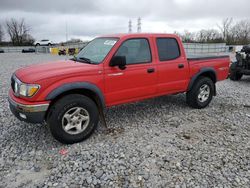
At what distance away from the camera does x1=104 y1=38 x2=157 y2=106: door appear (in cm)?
384

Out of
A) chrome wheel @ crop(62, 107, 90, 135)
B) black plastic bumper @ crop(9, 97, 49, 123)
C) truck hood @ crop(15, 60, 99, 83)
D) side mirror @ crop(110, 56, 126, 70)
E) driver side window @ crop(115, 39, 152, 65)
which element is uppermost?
driver side window @ crop(115, 39, 152, 65)

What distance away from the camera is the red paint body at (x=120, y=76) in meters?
3.30

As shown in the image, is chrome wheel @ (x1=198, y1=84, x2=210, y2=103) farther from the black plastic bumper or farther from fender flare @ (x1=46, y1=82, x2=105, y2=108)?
the black plastic bumper

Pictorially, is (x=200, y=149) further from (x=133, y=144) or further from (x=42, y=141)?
(x=42, y=141)

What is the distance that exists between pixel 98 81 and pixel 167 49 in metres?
1.87

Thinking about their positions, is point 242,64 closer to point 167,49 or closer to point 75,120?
point 167,49

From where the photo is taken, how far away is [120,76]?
3.88 meters

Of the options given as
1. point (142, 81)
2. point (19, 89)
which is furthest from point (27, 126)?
point (142, 81)

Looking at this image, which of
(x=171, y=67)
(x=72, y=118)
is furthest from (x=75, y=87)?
(x=171, y=67)

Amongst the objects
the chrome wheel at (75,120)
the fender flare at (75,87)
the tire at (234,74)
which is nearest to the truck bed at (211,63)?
the fender flare at (75,87)

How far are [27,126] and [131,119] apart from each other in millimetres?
2169

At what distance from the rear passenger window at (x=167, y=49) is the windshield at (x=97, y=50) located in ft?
3.41

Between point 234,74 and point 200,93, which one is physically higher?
point 234,74

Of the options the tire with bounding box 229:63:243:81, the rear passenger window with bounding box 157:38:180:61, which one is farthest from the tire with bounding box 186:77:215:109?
the tire with bounding box 229:63:243:81
